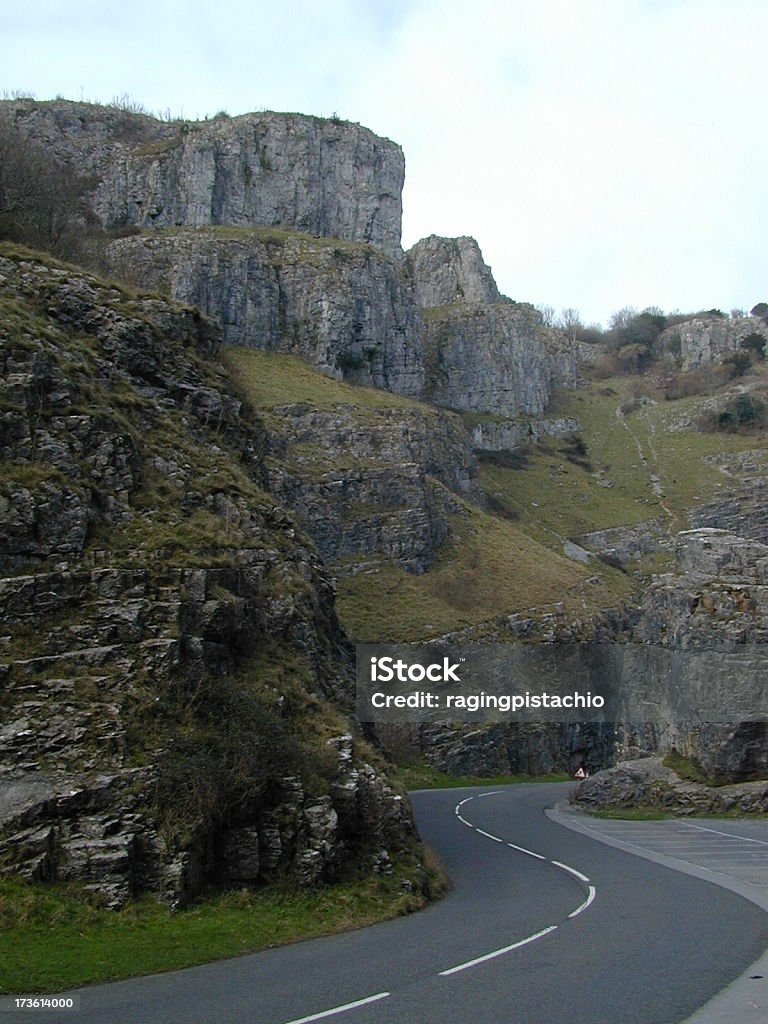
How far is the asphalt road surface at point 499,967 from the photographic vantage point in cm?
959

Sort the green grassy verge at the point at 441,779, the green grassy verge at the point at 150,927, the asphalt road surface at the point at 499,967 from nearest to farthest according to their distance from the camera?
the asphalt road surface at the point at 499,967 < the green grassy verge at the point at 150,927 < the green grassy verge at the point at 441,779

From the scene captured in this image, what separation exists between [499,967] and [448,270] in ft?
396

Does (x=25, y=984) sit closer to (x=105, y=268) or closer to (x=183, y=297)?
(x=105, y=268)

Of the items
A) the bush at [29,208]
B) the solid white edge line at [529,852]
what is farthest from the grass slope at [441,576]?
the solid white edge line at [529,852]

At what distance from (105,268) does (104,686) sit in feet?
102

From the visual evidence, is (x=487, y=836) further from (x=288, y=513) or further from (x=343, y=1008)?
(x=343, y=1008)

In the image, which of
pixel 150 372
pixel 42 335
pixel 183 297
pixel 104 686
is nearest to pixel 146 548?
pixel 104 686

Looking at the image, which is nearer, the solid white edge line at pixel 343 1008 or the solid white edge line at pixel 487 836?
the solid white edge line at pixel 343 1008

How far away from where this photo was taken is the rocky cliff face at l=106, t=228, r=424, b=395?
81.6 metres

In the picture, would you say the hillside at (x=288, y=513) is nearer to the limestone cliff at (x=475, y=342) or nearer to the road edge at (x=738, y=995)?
the limestone cliff at (x=475, y=342)

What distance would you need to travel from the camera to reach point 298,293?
8525 centimetres

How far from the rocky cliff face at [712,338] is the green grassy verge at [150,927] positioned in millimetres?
141700

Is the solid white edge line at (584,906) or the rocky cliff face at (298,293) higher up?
the rocky cliff face at (298,293)

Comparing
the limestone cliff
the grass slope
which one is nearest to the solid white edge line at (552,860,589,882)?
the grass slope
